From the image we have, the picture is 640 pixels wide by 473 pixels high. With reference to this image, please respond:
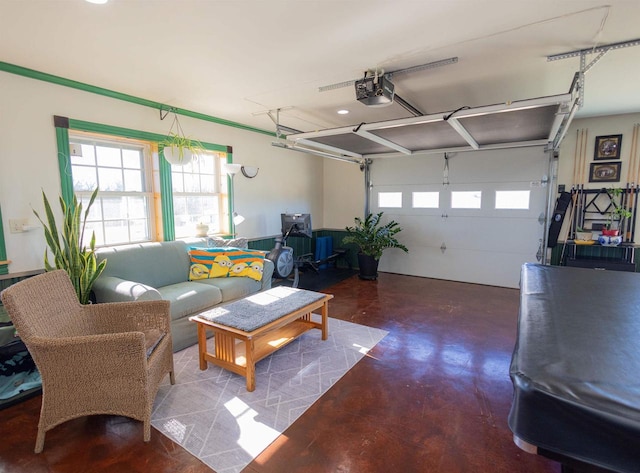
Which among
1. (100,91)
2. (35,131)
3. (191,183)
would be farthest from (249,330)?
(100,91)

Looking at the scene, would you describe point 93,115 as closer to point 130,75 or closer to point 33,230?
point 130,75

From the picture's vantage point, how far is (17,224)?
2766 millimetres

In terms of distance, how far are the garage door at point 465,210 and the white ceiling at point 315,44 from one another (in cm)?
157

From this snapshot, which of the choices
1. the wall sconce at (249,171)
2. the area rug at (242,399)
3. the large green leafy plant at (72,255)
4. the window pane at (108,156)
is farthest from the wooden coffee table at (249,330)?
the wall sconce at (249,171)

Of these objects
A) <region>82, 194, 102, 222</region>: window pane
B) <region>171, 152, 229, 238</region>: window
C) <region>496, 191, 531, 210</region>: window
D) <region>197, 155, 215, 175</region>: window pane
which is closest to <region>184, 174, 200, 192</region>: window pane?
<region>171, 152, 229, 238</region>: window

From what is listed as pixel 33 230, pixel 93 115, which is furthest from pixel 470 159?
pixel 33 230

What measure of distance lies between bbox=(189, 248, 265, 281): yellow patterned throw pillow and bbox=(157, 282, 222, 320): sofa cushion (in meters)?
0.25

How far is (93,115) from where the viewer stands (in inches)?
125

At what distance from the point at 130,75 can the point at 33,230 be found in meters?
1.65

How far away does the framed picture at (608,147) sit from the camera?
4.25m

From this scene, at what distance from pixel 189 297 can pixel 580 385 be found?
2.89 metres

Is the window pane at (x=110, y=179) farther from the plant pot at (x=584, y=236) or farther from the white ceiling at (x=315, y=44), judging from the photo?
the plant pot at (x=584, y=236)

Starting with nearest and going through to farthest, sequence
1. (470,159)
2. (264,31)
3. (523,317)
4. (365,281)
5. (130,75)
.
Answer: (523,317)
(264,31)
(130,75)
(470,159)
(365,281)

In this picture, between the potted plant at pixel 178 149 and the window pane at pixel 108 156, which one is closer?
the window pane at pixel 108 156
